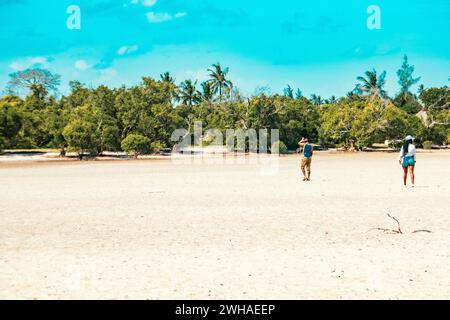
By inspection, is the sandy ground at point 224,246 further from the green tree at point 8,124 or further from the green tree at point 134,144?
the green tree at point 8,124

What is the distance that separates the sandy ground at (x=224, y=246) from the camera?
21.3ft

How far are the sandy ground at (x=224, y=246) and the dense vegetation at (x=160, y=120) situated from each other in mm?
34326

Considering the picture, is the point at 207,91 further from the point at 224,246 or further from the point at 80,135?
the point at 224,246

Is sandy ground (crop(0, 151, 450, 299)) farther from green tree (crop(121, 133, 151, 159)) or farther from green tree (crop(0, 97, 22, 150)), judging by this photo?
green tree (crop(0, 97, 22, 150))

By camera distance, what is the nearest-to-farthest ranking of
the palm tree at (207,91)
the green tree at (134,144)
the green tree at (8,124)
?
the green tree at (8,124) → the green tree at (134,144) → the palm tree at (207,91)

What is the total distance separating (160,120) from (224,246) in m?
46.1

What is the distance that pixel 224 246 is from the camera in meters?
9.01

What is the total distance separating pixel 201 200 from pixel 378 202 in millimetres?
5832

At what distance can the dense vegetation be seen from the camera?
4975 centimetres

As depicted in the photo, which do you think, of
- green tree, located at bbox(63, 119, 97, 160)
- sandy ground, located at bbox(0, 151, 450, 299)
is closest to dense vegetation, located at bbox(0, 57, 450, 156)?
green tree, located at bbox(63, 119, 97, 160)

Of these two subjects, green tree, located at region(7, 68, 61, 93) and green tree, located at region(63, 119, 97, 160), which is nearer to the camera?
green tree, located at region(63, 119, 97, 160)

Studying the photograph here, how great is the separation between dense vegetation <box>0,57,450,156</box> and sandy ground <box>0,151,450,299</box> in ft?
113

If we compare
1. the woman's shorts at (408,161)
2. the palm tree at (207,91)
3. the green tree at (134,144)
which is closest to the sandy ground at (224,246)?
the woman's shorts at (408,161)

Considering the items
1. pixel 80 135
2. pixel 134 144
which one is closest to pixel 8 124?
pixel 80 135
